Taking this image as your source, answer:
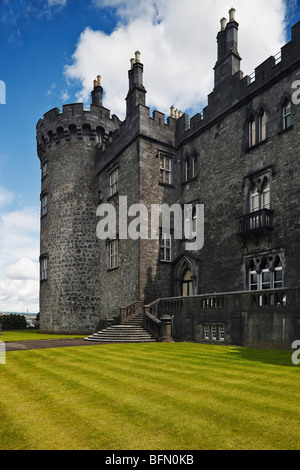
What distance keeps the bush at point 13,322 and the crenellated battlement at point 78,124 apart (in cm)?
1866

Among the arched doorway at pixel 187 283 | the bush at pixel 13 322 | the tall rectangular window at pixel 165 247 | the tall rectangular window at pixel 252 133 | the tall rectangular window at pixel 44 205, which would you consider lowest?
the bush at pixel 13 322

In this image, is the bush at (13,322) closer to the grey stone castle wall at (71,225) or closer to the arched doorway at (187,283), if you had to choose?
the grey stone castle wall at (71,225)

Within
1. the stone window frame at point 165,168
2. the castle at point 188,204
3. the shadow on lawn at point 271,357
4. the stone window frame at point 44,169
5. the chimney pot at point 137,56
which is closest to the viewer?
the shadow on lawn at point 271,357

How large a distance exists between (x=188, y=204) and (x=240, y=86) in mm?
7231

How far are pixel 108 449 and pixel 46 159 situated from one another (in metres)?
29.1

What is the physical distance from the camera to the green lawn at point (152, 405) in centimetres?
411

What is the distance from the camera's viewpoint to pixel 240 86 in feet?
63.1

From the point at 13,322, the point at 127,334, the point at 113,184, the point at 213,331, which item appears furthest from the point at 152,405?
the point at 13,322

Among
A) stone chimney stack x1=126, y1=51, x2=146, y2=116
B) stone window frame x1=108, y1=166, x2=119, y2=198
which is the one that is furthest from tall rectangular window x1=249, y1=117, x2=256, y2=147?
stone window frame x1=108, y1=166, x2=119, y2=198

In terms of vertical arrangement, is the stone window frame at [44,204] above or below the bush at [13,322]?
above

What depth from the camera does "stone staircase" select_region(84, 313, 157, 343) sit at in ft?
55.3

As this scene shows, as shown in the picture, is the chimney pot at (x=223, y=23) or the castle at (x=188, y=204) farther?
the chimney pot at (x=223, y=23)

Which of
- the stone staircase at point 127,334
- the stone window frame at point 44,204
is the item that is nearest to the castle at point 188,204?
the stone window frame at point 44,204

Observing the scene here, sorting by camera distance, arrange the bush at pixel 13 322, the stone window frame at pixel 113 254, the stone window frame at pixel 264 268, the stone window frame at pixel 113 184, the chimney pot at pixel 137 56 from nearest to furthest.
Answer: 1. the stone window frame at pixel 264 268
2. the chimney pot at pixel 137 56
3. the stone window frame at pixel 113 254
4. the stone window frame at pixel 113 184
5. the bush at pixel 13 322
